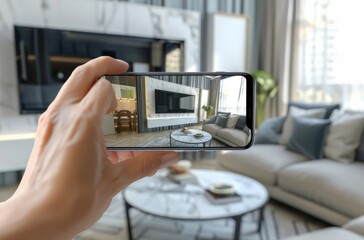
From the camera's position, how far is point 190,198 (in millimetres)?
1692

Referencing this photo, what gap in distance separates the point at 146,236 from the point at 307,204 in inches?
39.6

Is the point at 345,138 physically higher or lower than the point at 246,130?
lower

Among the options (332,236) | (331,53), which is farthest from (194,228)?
(331,53)

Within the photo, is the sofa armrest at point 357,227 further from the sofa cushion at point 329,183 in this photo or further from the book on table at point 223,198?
the book on table at point 223,198

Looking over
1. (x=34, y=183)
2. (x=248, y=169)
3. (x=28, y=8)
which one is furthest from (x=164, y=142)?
(x=28, y=8)

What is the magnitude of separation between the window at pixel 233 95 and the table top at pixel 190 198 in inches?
44.9

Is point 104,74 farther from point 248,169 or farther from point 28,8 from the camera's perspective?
point 28,8

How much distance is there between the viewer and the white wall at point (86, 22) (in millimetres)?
2510

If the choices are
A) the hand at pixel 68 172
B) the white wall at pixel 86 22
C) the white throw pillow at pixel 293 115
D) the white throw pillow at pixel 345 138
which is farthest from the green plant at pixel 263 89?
the hand at pixel 68 172

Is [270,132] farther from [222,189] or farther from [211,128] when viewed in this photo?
[211,128]

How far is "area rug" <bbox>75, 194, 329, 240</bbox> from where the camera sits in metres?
A: 1.68

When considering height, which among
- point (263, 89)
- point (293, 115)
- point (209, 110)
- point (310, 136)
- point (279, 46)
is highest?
point (279, 46)

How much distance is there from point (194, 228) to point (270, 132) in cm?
129

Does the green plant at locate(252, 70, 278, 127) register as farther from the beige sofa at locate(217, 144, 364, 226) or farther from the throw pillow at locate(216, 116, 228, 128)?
the throw pillow at locate(216, 116, 228, 128)
